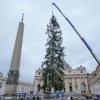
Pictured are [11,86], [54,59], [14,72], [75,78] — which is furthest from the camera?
[75,78]

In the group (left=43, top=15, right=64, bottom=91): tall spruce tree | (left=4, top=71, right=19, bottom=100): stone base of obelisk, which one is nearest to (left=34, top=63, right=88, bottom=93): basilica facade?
(left=43, top=15, right=64, bottom=91): tall spruce tree

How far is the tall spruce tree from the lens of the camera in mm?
33287

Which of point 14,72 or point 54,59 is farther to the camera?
point 54,59

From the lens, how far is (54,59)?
35344 mm

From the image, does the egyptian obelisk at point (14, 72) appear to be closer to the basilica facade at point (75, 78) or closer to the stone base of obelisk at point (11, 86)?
the stone base of obelisk at point (11, 86)

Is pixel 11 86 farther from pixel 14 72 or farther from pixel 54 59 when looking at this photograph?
pixel 54 59

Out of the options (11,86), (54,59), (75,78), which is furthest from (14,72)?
(75,78)

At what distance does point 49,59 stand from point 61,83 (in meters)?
5.17

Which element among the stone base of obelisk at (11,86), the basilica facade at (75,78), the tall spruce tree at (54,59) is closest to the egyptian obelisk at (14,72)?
the stone base of obelisk at (11,86)

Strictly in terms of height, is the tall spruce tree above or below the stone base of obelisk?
above

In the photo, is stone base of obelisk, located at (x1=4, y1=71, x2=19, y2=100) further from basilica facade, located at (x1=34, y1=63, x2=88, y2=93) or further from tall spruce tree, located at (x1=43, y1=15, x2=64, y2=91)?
basilica facade, located at (x1=34, y1=63, x2=88, y2=93)

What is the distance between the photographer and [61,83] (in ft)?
110

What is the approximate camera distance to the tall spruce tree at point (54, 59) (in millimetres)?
33287

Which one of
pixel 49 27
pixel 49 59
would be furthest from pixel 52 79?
pixel 49 27
